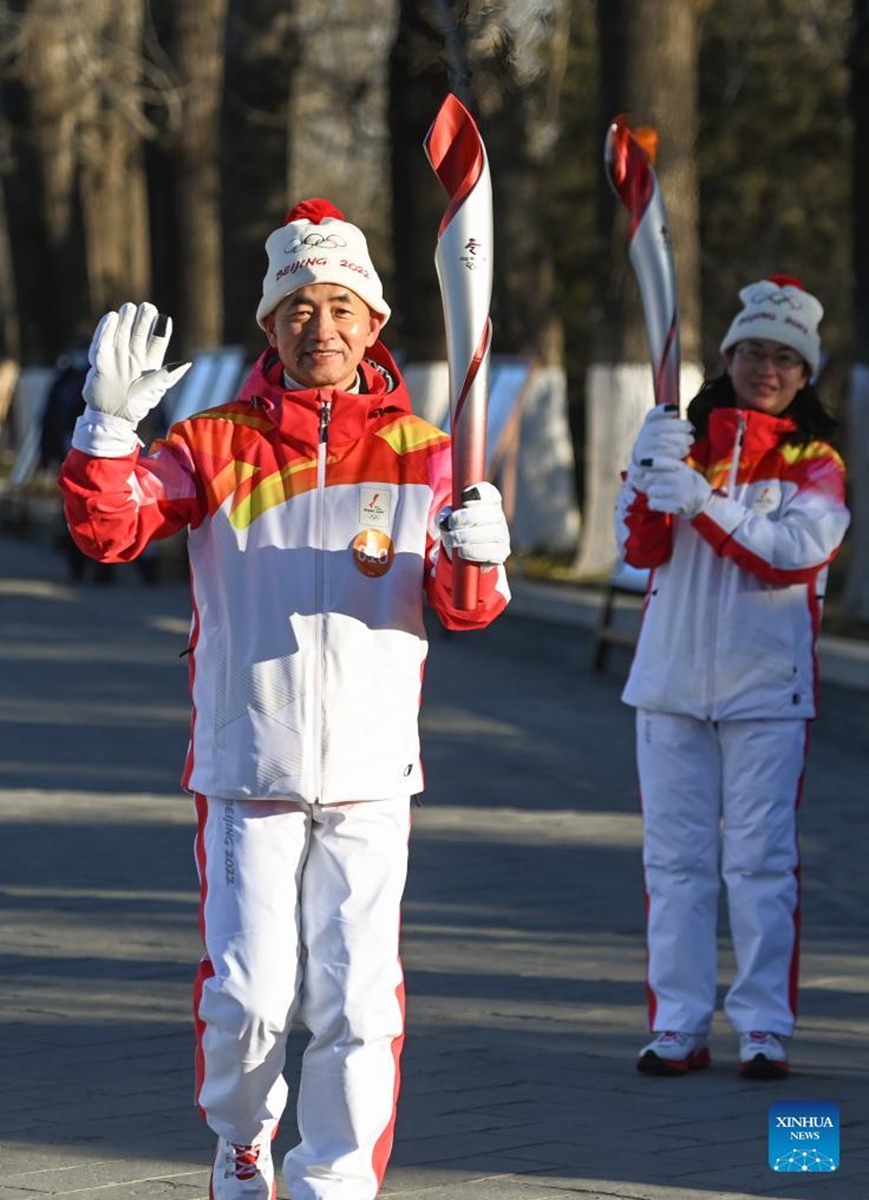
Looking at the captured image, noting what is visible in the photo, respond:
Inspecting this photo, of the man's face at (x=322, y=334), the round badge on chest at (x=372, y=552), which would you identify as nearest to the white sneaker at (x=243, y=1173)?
the round badge on chest at (x=372, y=552)

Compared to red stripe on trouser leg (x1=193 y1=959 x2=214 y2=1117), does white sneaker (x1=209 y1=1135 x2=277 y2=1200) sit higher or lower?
lower

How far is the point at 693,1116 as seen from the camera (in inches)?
227

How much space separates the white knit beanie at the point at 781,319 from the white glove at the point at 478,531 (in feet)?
6.66

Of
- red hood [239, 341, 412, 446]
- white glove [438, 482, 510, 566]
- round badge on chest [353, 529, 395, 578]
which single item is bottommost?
round badge on chest [353, 529, 395, 578]

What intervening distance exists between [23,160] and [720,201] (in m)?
8.83

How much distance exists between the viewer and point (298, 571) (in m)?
4.76

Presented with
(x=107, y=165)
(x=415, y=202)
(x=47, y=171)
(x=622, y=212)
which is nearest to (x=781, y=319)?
(x=622, y=212)

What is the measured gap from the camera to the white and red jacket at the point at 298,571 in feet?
15.5

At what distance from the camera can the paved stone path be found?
5375 millimetres

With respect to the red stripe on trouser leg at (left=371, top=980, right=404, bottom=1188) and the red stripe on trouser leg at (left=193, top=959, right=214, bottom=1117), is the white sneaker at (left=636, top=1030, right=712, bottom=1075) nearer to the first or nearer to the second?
the red stripe on trouser leg at (left=371, top=980, right=404, bottom=1188)

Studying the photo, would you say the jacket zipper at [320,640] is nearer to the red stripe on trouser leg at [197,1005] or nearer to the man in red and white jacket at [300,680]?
the man in red and white jacket at [300,680]

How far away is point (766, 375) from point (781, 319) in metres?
0.14

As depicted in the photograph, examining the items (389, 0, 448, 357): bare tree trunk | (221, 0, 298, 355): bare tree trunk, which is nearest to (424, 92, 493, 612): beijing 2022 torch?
(389, 0, 448, 357): bare tree trunk

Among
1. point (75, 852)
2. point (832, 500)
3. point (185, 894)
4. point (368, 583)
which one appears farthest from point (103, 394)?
point (75, 852)
